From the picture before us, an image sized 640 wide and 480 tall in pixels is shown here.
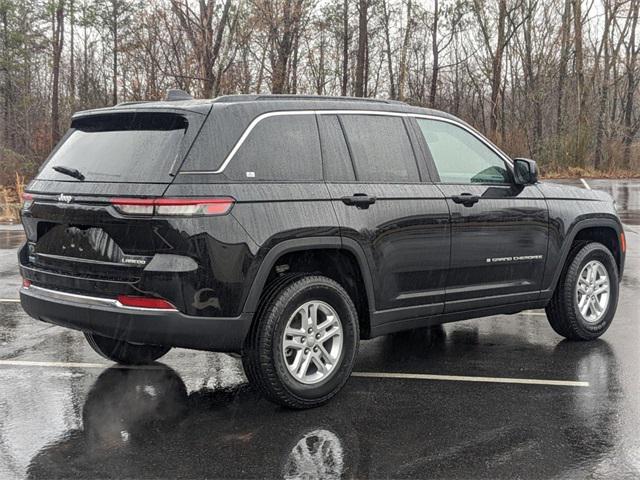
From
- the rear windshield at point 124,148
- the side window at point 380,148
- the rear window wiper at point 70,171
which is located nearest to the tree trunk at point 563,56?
the side window at point 380,148

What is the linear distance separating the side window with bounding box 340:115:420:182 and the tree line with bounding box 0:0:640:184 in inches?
748

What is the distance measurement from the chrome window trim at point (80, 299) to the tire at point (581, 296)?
3.63 meters

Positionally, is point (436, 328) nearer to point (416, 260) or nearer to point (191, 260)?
point (416, 260)

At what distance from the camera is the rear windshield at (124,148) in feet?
14.5

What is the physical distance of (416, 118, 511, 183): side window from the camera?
223 inches

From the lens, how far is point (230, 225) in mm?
4324

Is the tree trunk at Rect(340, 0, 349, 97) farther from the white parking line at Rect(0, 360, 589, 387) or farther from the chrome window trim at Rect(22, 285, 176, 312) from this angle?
the chrome window trim at Rect(22, 285, 176, 312)

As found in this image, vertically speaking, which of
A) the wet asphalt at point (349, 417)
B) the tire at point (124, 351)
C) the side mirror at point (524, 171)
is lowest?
the wet asphalt at point (349, 417)

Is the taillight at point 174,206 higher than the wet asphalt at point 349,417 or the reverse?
higher

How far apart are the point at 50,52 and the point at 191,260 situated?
37.8 m

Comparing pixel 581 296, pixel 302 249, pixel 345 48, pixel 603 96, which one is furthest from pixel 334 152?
pixel 345 48

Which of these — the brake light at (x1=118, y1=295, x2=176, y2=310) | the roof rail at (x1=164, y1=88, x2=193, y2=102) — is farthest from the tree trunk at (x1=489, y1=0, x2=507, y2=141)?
the brake light at (x1=118, y1=295, x2=176, y2=310)

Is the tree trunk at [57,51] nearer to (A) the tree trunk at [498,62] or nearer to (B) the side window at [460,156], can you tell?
(A) the tree trunk at [498,62]

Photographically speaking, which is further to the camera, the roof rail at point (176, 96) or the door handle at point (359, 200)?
the roof rail at point (176, 96)
